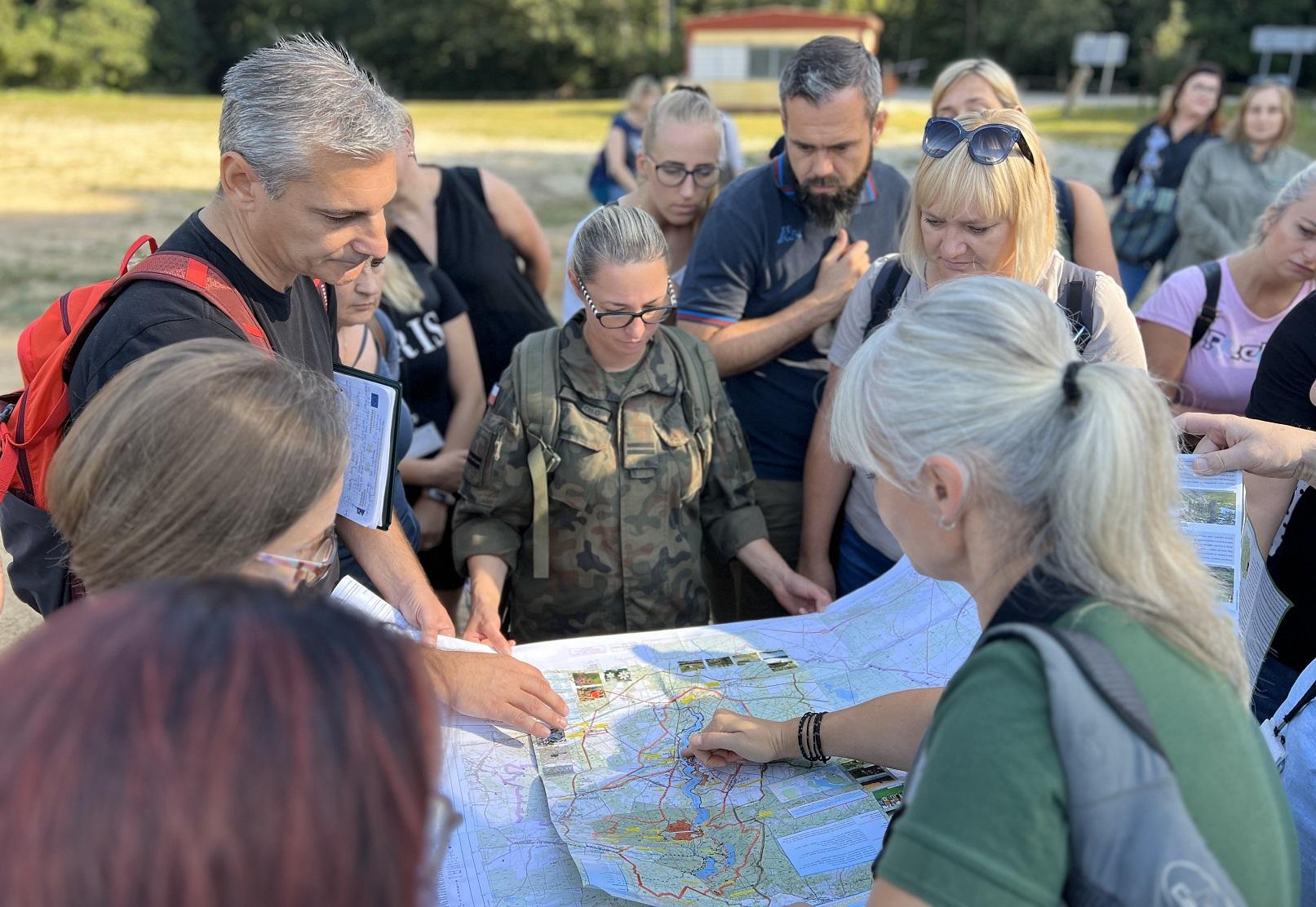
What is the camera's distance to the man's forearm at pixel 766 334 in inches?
118

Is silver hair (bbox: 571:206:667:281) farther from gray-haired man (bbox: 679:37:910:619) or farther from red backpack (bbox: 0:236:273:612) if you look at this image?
red backpack (bbox: 0:236:273:612)

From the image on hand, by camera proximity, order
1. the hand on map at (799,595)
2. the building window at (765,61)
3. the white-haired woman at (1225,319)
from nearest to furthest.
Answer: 1. the hand on map at (799,595)
2. the white-haired woman at (1225,319)
3. the building window at (765,61)

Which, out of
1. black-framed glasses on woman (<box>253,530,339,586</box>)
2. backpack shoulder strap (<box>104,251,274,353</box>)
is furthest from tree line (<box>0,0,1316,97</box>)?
black-framed glasses on woman (<box>253,530,339,586</box>)

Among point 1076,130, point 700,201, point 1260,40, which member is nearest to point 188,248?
point 700,201

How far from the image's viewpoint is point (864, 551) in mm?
2865

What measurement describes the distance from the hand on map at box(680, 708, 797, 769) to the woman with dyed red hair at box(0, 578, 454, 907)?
1020 mm

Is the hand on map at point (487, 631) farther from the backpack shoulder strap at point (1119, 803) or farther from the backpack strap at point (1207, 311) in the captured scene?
the backpack strap at point (1207, 311)

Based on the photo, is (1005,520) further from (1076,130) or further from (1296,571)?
(1076,130)

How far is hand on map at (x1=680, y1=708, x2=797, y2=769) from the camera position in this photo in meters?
1.79

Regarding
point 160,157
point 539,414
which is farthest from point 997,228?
point 160,157

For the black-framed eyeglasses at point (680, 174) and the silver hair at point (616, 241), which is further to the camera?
the black-framed eyeglasses at point (680, 174)

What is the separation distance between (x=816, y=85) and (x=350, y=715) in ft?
8.60

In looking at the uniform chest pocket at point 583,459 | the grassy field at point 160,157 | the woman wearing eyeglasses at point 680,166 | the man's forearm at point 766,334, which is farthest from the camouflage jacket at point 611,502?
the grassy field at point 160,157

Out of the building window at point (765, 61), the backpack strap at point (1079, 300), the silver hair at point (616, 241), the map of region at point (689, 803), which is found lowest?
the map of region at point (689, 803)
